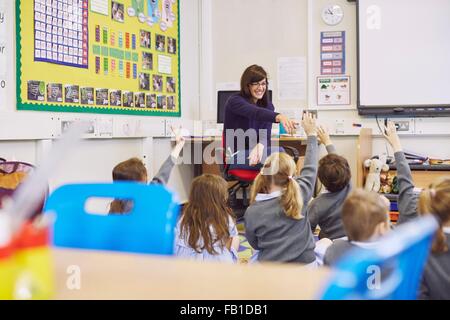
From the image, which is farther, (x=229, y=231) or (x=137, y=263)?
(x=229, y=231)

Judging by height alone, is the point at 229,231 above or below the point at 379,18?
below

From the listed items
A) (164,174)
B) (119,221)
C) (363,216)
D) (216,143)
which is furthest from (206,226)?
(216,143)

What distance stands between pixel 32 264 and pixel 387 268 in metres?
0.39

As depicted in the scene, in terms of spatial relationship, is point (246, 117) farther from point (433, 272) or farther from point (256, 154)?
point (433, 272)

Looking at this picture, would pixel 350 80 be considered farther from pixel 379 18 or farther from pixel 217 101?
pixel 217 101

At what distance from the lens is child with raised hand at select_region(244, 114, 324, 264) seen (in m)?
1.99

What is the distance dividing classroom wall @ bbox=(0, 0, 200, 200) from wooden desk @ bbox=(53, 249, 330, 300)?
1238 millimetres

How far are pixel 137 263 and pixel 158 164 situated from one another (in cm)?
391

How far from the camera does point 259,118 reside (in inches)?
123

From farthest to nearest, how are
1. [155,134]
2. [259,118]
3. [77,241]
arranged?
1. [155,134]
2. [259,118]
3. [77,241]

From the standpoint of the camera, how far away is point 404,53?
15.1ft

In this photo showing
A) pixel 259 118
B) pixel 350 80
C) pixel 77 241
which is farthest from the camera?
pixel 350 80

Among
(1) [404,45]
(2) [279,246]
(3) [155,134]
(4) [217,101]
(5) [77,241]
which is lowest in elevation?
(2) [279,246]

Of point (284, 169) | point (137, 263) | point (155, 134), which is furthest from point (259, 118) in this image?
point (137, 263)
